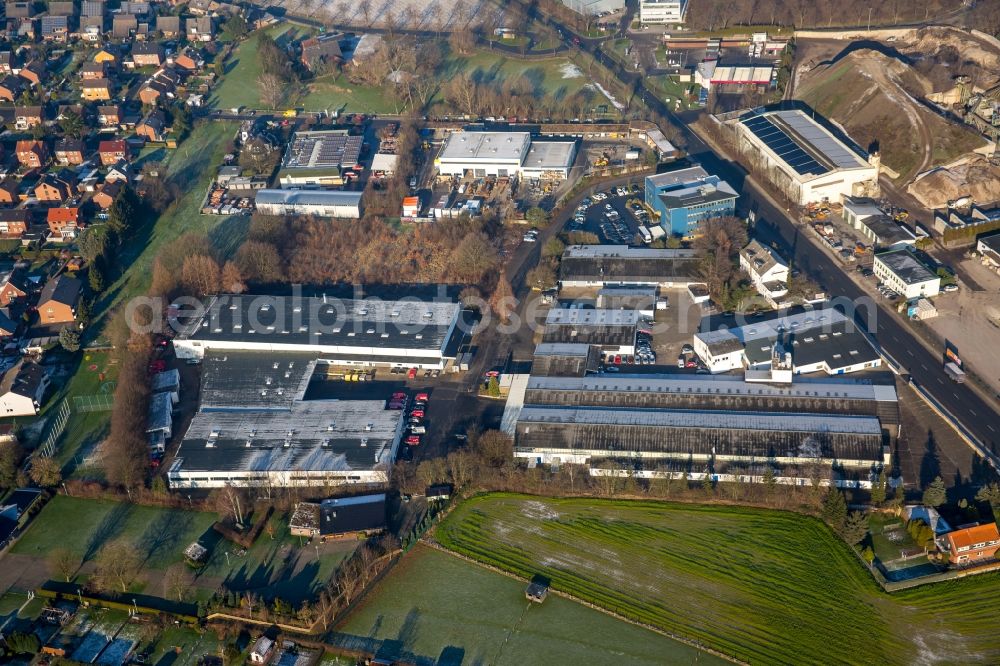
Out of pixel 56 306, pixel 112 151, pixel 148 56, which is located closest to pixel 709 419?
pixel 56 306

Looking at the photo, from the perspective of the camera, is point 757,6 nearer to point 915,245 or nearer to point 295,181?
point 915,245

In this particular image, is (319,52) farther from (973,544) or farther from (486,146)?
(973,544)

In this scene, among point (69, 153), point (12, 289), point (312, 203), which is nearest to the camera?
point (12, 289)

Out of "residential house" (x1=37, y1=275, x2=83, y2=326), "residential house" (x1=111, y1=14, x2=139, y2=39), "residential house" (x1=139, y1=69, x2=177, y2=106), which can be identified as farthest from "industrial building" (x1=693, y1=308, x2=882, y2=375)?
"residential house" (x1=111, y1=14, x2=139, y2=39)

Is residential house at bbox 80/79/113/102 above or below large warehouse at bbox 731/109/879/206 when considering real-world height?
below

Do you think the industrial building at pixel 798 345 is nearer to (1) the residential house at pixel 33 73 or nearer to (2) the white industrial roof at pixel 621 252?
(2) the white industrial roof at pixel 621 252

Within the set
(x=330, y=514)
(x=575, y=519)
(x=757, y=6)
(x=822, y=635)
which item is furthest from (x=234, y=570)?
(x=757, y=6)

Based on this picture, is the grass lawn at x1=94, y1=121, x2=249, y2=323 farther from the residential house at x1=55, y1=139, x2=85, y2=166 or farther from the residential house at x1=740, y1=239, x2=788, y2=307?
the residential house at x1=740, y1=239, x2=788, y2=307
